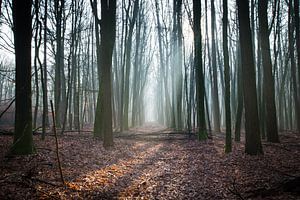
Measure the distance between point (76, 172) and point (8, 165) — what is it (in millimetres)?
1727

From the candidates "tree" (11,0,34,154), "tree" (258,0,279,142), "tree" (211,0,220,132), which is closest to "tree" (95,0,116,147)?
"tree" (11,0,34,154)

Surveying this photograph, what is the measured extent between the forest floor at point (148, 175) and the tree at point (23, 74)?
62cm

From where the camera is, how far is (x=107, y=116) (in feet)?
35.7

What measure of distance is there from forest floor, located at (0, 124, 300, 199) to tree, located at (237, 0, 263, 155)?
0.65 metres

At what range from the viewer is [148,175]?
680 centimetres

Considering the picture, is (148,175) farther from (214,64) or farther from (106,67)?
(214,64)

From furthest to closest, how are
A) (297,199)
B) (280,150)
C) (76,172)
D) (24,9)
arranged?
1. (280,150)
2. (24,9)
3. (76,172)
4. (297,199)

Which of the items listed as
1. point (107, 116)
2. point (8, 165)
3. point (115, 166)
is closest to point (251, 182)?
point (115, 166)

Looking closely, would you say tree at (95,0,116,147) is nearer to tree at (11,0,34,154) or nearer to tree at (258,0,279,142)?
tree at (11,0,34,154)

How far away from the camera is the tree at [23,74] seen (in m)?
6.93

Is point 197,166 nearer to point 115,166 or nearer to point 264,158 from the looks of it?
point 264,158

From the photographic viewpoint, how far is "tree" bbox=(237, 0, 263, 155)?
8188 millimetres

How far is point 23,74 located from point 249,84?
765 centimetres

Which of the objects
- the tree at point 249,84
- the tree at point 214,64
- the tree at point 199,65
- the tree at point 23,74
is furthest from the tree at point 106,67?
the tree at point 214,64
